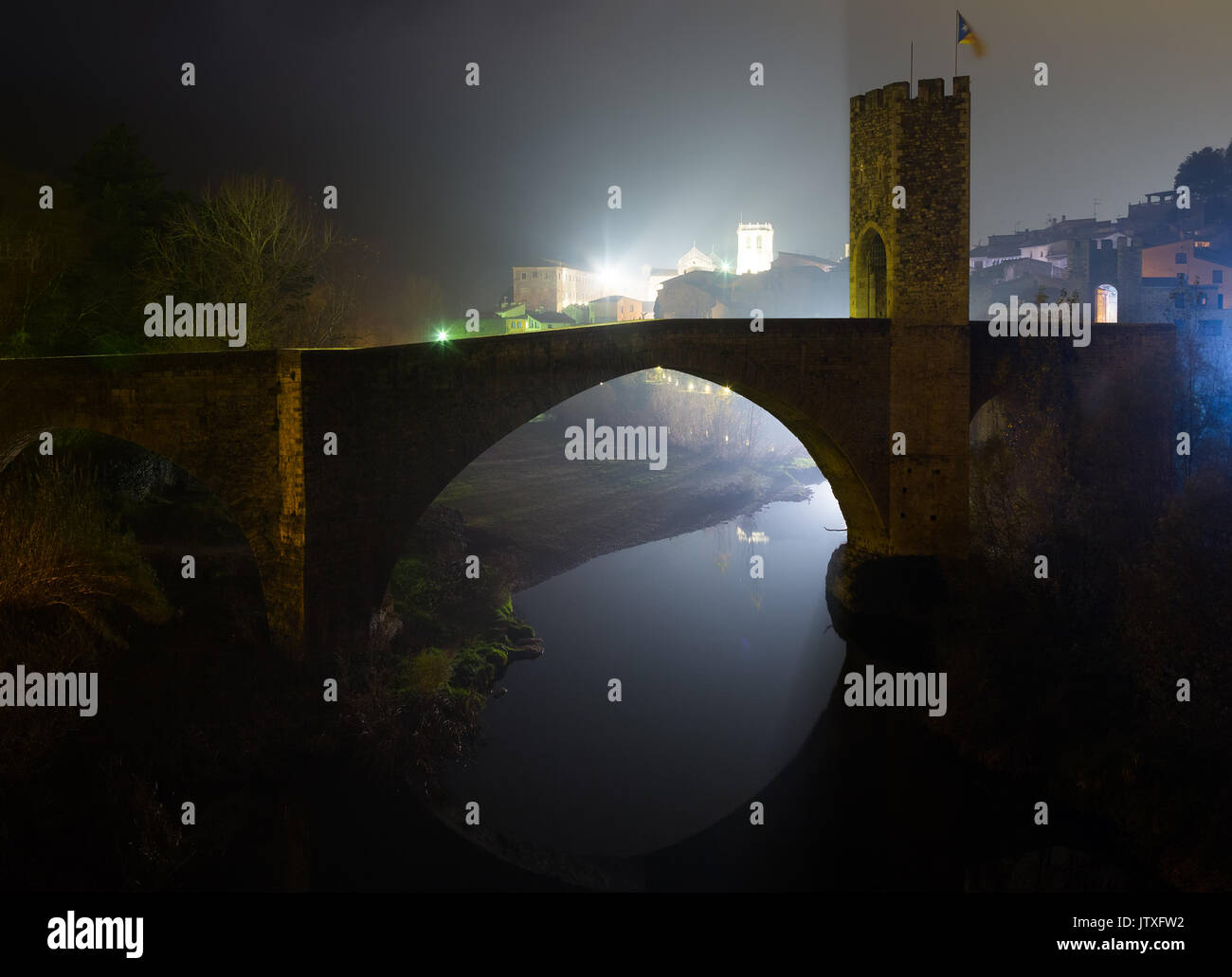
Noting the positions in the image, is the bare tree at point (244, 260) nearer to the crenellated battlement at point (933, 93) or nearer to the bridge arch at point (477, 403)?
the bridge arch at point (477, 403)

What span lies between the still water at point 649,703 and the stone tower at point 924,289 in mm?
3234

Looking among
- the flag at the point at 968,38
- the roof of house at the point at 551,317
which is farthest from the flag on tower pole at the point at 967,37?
the roof of house at the point at 551,317

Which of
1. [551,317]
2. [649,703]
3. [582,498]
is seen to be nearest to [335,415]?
[649,703]

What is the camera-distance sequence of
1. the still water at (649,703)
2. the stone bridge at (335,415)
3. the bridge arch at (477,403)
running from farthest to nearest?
the bridge arch at (477,403)
the stone bridge at (335,415)
the still water at (649,703)

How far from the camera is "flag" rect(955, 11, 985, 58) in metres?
17.6

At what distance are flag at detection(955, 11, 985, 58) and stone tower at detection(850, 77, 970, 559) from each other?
0.82m

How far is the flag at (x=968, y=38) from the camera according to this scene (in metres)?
17.6

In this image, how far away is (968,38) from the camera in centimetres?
1759

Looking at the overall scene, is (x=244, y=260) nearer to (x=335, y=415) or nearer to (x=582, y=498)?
(x=335, y=415)

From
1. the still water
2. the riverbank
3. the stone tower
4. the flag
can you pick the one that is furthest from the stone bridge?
the riverbank

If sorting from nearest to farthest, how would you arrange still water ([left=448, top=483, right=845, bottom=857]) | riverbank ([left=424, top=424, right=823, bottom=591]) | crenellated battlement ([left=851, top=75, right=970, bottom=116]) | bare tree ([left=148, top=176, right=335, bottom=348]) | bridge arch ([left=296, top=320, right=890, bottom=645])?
still water ([left=448, top=483, right=845, bottom=857]), bridge arch ([left=296, top=320, right=890, bottom=645]), crenellated battlement ([left=851, top=75, right=970, bottom=116]), bare tree ([left=148, top=176, right=335, bottom=348]), riverbank ([left=424, top=424, right=823, bottom=591])

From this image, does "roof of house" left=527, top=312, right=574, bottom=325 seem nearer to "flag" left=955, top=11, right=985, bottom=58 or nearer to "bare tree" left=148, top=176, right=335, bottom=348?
"bare tree" left=148, top=176, right=335, bottom=348

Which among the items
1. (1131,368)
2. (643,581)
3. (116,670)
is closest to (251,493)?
(116,670)
